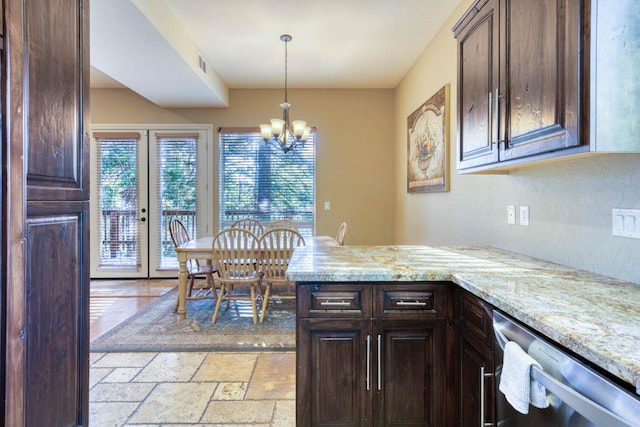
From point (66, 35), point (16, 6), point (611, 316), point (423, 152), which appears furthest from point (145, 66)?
point (611, 316)

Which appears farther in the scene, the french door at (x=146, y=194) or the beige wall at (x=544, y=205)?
the french door at (x=146, y=194)

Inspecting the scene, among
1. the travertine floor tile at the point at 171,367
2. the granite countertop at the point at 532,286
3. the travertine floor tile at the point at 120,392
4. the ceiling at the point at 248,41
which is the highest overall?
the ceiling at the point at 248,41

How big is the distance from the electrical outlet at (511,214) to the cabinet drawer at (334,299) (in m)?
1.12

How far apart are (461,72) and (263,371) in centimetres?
229

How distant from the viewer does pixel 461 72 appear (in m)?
1.93

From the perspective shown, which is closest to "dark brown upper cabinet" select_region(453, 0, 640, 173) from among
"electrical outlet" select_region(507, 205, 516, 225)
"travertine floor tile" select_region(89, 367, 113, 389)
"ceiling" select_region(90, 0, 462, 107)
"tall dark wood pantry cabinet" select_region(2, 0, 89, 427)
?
"electrical outlet" select_region(507, 205, 516, 225)

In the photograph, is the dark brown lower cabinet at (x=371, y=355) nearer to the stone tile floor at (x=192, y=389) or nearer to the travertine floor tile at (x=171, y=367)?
the stone tile floor at (x=192, y=389)

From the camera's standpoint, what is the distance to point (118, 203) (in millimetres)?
4777

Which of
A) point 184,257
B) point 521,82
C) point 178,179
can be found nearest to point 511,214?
point 521,82

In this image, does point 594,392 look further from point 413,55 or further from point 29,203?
point 413,55

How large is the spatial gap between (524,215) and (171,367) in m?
A: 2.48

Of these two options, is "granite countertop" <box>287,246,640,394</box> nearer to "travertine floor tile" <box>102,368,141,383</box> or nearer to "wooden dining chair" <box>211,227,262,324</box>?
"wooden dining chair" <box>211,227,262,324</box>

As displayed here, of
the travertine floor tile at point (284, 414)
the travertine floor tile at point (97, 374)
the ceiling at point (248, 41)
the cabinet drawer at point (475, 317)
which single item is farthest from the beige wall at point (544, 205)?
the travertine floor tile at point (97, 374)

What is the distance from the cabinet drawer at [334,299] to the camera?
1420mm
